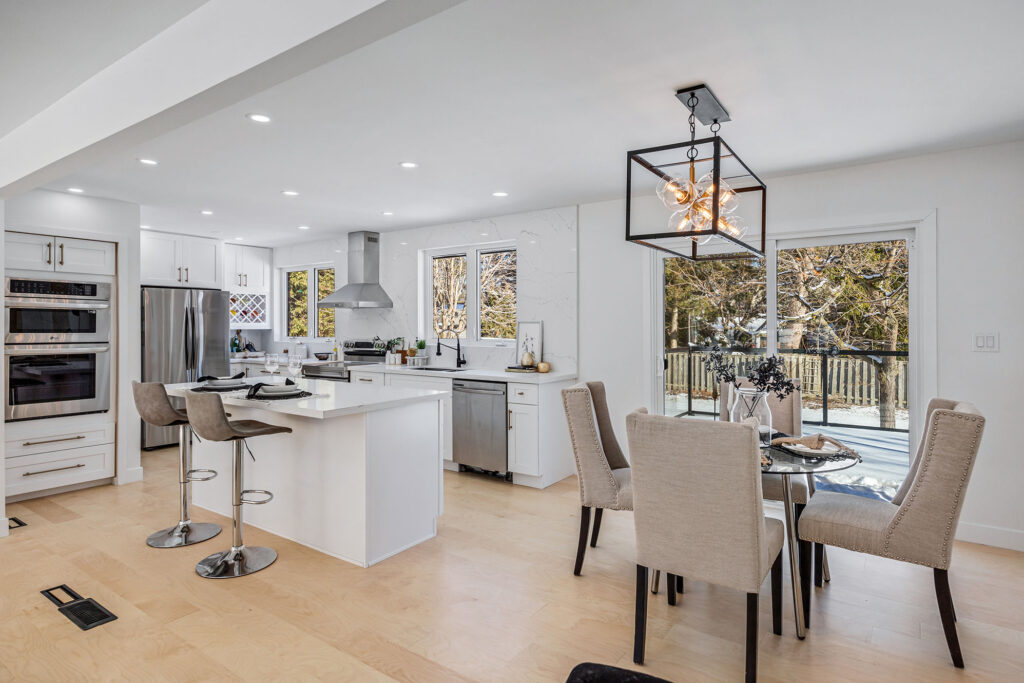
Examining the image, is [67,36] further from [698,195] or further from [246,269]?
[246,269]

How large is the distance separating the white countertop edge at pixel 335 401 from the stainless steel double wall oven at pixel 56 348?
132 centimetres

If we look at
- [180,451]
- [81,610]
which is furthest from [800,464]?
[180,451]

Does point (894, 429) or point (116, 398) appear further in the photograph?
point (116, 398)

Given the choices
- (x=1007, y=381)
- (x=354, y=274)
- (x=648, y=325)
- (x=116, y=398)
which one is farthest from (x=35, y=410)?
(x=1007, y=381)

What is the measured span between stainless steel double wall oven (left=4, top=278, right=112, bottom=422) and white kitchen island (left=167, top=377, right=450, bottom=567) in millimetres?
1364

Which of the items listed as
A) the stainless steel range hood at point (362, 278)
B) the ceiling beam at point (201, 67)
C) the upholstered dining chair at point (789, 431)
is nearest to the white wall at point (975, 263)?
the upholstered dining chair at point (789, 431)

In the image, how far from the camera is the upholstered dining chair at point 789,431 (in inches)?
113

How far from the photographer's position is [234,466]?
294 centimetres

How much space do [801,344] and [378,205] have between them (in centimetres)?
352

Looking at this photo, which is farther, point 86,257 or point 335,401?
point 86,257

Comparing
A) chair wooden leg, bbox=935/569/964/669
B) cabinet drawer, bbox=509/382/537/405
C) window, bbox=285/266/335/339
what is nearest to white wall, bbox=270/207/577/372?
window, bbox=285/266/335/339

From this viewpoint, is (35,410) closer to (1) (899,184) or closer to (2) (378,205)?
(2) (378,205)

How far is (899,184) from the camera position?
3.56m

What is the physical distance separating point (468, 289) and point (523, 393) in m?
1.51
